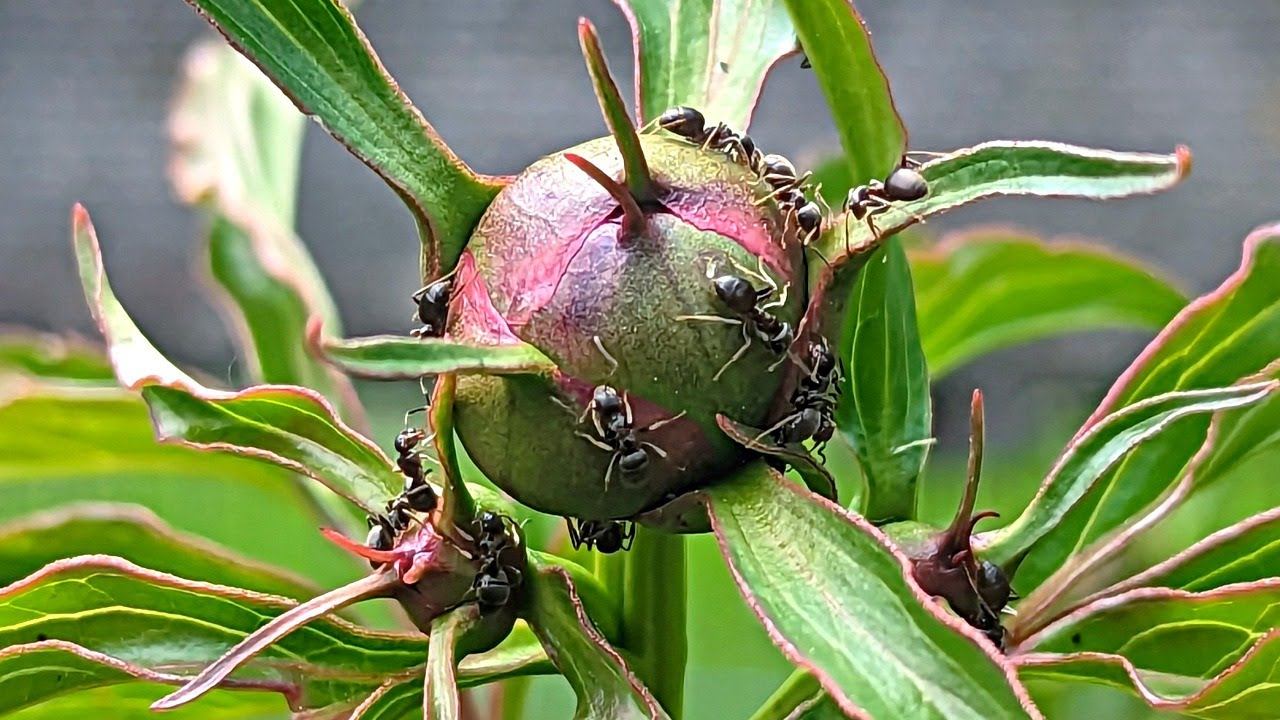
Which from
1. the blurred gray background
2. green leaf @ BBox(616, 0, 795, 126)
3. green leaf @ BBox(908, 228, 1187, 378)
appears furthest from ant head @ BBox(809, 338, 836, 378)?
the blurred gray background

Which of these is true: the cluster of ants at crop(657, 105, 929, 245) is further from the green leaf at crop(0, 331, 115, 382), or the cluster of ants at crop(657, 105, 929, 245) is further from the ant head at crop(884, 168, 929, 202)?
the green leaf at crop(0, 331, 115, 382)

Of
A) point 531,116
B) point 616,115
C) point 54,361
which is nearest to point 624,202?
point 616,115

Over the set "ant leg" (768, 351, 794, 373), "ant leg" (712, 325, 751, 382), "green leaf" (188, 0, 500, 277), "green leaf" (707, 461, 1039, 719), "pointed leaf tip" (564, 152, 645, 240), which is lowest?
"green leaf" (707, 461, 1039, 719)

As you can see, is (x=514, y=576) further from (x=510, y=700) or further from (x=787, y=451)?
(x=510, y=700)

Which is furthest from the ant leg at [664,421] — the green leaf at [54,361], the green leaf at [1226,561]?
the green leaf at [54,361]

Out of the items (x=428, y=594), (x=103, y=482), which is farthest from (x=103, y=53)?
(x=428, y=594)

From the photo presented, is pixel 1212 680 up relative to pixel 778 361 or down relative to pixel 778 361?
down
